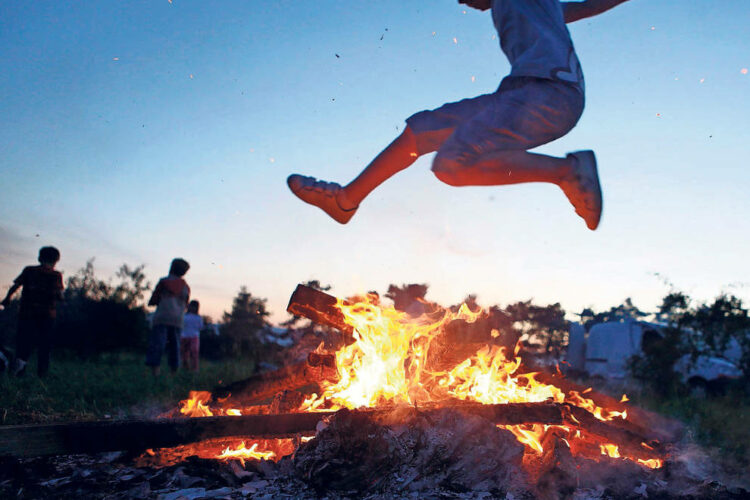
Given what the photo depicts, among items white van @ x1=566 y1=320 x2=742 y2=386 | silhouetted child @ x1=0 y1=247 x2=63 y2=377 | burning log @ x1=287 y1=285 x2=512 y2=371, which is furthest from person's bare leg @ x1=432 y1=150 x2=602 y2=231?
white van @ x1=566 y1=320 x2=742 y2=386

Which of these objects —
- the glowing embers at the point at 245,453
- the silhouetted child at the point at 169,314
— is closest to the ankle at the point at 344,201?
the glowing embers at the point at 245,453

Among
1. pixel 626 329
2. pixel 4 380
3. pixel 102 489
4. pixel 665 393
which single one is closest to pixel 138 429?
pixel 102 489

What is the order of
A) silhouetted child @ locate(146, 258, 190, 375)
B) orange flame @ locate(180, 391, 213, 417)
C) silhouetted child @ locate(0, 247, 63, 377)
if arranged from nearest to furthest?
orange flame @ locate(180, 391, 213, 417), silhouetted child @ locate(0, 247, 63, 377), silhouetted child @ locate(146, 258, 190, 375)

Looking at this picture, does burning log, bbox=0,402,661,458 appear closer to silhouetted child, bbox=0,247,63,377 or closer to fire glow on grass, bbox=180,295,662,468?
fire glow on grass, bbox=180,295,662,468

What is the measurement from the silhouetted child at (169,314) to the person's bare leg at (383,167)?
5.99 meters

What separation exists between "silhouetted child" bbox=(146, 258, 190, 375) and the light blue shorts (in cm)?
654

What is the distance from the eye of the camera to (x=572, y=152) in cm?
283

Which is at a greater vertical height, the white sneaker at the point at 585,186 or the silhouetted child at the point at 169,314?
the white sneaker at the point at 585,186

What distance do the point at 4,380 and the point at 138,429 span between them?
161 inches

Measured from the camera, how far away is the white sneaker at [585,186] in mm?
2750

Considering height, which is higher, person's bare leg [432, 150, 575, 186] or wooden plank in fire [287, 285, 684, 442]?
person's bare leg [432, 150, 575, 186]

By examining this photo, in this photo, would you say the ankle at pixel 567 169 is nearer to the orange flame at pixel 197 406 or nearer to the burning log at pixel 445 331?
the burning log at pixel 445 331

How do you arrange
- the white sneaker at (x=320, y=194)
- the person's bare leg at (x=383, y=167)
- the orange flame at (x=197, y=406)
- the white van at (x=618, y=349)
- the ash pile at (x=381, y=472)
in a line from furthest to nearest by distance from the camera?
1. the white van at (x=618, y=349)
2. the orange flame at (x=197, y=406)
3. the white sneaker at (x=320, y=194)
4. the person's bare leg at (x=383, y=167)
5. the ash pile at (x=381, y=472)

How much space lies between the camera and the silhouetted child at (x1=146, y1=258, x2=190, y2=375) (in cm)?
789
